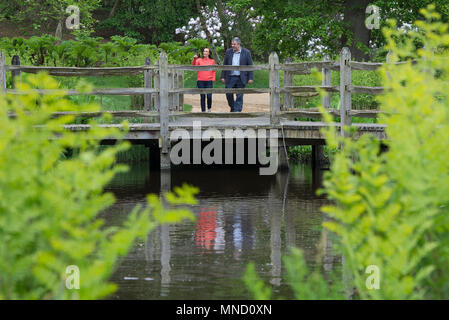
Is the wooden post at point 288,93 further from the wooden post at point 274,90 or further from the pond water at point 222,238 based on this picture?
the pond water at point 222,238

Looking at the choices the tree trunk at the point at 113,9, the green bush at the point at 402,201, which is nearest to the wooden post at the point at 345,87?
the green bush at the point at 402,201

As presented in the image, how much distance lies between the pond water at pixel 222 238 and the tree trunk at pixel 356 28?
12050 millimetres

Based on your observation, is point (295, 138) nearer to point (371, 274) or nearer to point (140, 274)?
point (140, 274)

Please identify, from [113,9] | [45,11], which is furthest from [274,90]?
[113,9]

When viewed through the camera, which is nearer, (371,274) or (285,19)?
(371,274)

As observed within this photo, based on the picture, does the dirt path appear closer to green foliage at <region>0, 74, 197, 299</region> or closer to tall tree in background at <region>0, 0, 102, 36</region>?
tall tree in background at <region>0, 0, 102, 36</region>

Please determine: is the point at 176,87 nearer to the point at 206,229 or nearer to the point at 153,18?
Answer: the point at 206,229

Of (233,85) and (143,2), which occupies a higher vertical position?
(143,2)

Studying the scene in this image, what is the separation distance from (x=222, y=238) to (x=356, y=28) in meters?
19.1

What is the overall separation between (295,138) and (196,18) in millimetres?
26490

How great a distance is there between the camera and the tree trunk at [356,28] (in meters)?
26.7

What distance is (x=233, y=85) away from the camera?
55.9ft

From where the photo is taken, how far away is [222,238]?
9.12 metres
